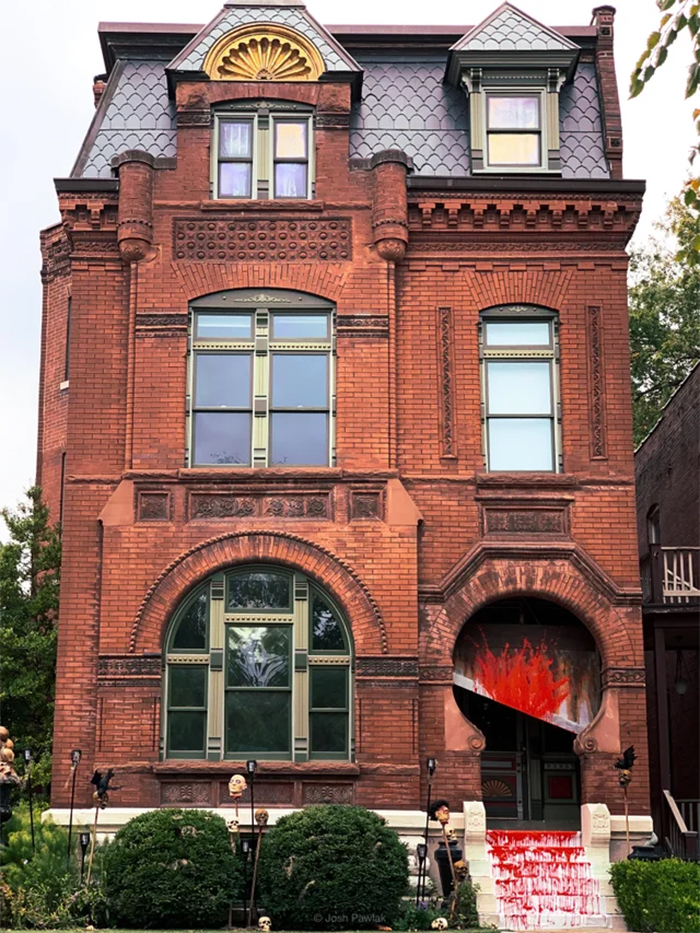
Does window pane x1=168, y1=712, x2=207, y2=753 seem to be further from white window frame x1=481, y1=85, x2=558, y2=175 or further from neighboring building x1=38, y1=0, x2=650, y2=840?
white window frame x1=481, y1=85, x2=558, y2=175

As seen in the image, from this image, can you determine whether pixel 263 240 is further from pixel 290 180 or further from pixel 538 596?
pixel 538 596

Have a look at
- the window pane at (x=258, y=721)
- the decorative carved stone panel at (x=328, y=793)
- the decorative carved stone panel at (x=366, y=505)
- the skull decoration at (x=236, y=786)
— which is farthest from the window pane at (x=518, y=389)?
the skull decoration at (x=236, y=786)

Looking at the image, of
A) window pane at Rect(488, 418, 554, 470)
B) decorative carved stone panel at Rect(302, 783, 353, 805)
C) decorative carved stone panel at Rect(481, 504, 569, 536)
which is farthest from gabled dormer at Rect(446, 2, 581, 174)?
decorative carved stone panel at Rect(302, 783, 353, 805)

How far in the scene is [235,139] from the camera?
21.0 meters

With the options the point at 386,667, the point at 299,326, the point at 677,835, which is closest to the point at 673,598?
the point at 677,835

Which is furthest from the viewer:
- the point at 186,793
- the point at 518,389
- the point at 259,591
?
the point at 518,389

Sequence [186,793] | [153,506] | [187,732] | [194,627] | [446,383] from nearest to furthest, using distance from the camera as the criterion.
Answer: [186,793]
[187,732]
[194,627]
[153,506]
[446,383]

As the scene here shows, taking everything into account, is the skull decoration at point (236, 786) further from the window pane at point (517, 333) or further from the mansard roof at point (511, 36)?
the mansard roof at point (511, 36)

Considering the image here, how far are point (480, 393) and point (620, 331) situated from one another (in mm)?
2214

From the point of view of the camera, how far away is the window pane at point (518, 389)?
20.4 metres

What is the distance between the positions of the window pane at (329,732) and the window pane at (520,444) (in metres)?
4.12

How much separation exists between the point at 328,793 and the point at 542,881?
295cm

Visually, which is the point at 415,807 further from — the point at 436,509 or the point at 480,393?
the point at 480,393

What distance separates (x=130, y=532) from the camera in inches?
768
